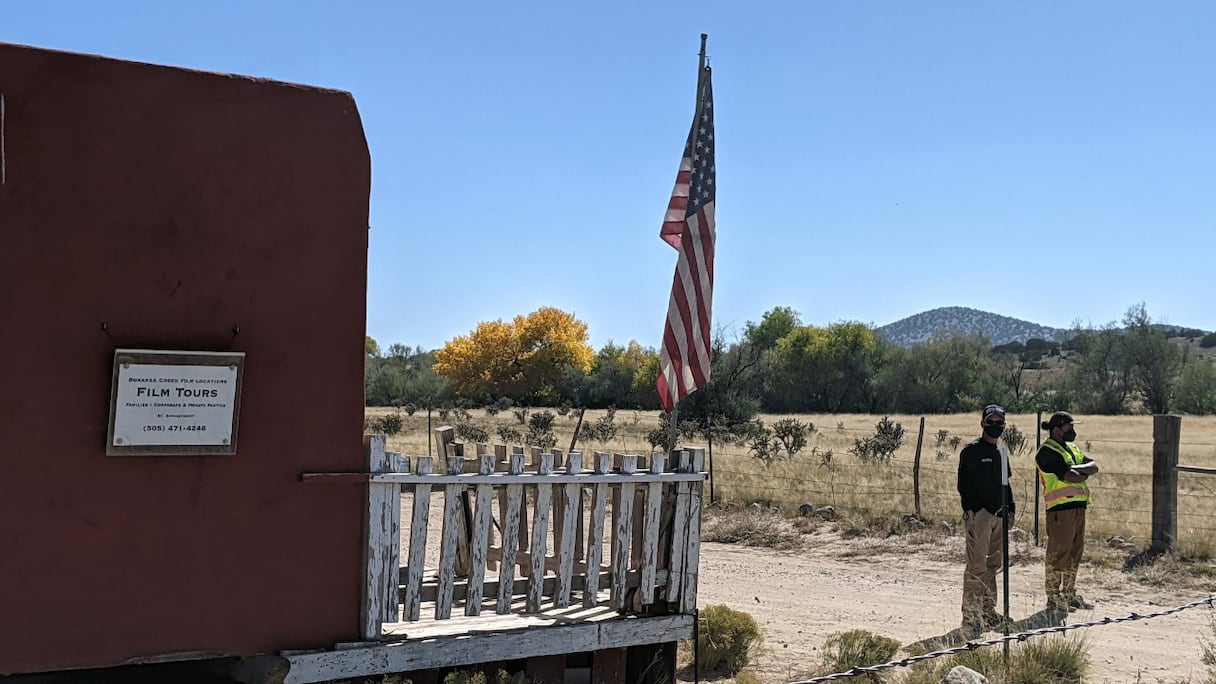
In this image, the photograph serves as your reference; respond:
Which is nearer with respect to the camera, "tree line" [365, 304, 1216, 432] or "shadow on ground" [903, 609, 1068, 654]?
"shadow on ground" [903, 609, 1068, 654]

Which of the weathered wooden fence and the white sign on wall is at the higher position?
the white sign on wall

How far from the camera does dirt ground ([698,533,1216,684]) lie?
8781 millimetres

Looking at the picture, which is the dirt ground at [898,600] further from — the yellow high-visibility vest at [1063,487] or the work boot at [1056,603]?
the yellow high-visibility vest at [1063,487]

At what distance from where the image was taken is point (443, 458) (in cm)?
784

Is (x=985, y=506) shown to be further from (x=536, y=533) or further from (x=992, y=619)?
(x=536, y=533)

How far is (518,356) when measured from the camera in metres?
67.1

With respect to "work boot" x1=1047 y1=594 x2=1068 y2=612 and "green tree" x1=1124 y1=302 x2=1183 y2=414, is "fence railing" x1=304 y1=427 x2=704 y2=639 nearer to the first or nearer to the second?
"work boot" x1=1047 y1=594 x2=1068 y2=612

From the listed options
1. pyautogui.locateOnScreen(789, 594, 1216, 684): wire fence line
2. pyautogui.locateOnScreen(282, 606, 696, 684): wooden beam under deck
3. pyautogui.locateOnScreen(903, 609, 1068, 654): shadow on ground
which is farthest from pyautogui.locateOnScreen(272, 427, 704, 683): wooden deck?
pyautogui.locateOnScreen(903, 609, 1068, 654): shadow on ground

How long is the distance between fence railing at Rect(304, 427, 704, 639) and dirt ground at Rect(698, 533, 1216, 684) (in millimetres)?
1674

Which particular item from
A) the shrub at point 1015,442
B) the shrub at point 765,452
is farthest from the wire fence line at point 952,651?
the shrub at point 1015,442

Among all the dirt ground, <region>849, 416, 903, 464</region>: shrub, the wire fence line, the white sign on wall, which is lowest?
the dirt ground

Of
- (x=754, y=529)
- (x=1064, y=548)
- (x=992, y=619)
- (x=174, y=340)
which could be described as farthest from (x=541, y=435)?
(x=174, y=340)

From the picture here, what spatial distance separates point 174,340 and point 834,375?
201 feet

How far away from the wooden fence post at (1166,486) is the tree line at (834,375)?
1567 inches
